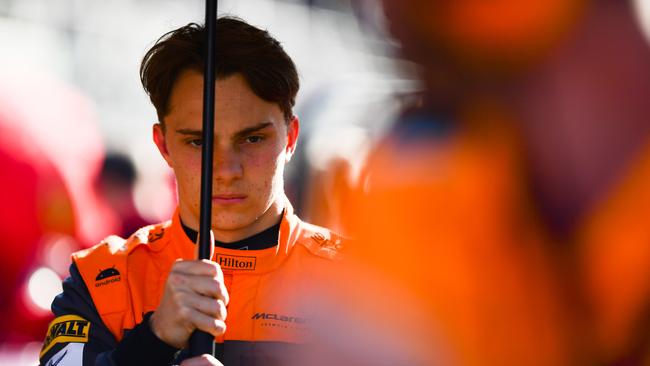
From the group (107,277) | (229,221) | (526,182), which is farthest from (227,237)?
(526,182)

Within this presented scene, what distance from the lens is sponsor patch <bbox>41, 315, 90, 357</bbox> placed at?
1019mm

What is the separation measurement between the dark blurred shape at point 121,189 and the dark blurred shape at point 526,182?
4.03ft

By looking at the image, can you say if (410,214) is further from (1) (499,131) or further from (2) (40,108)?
(2) (40,108)

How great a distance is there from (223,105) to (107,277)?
0.24m

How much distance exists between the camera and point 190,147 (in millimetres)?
1065

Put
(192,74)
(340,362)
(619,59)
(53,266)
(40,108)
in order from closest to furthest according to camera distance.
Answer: (619,59)
(340,362)
(192,74)
(53,266)
(40,108)

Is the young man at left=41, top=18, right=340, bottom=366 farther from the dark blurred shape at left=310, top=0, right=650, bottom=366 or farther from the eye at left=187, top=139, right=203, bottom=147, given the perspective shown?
the dark blurred shape at left=310, top=0, right=650, bottom=366

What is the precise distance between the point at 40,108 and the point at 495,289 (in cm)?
149

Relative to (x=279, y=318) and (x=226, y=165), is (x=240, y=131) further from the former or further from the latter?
(x=279, y=318)

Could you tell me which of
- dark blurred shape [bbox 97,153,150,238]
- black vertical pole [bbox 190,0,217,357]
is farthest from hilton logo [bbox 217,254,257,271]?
dark blurred shape [bbox 97,153,150,238]

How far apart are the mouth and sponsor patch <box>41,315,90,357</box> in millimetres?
202

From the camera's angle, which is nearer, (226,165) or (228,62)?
(226,165)

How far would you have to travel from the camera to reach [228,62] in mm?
1121

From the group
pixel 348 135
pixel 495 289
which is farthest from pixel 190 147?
pixel 348 135
